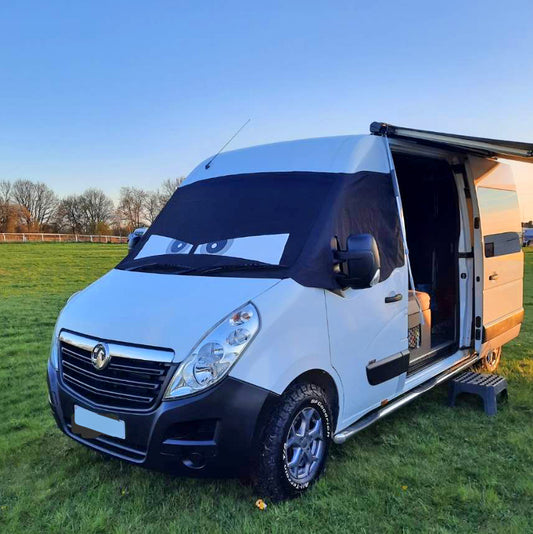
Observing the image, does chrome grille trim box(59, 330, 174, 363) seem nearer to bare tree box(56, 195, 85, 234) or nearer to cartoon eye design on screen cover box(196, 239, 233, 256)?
cartoon eye design on screen cover box(196, 239, 233, 256)

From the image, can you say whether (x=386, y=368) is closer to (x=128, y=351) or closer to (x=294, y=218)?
(x=294, y=218)

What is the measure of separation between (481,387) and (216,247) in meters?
2.85

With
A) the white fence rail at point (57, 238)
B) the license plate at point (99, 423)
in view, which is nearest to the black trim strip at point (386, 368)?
the license plate at point (99, 423)

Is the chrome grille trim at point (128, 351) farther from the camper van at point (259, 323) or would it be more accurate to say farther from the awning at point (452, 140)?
the awning at point (452, 140)

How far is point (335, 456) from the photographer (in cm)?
368

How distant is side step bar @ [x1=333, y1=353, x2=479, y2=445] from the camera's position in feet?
10.9

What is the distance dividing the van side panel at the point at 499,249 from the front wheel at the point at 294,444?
9.11 feet

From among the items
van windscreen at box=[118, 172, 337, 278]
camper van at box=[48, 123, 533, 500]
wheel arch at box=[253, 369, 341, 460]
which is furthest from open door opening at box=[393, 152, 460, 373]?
van windscreen at box=[118, 172, 337, 278]

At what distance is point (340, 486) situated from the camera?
321cm

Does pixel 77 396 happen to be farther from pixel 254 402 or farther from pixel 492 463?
pixel 492 463

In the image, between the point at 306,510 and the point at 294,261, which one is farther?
the point at 294,261

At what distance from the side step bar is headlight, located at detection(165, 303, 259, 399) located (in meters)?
1.04

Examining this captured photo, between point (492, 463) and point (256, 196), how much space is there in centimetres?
258

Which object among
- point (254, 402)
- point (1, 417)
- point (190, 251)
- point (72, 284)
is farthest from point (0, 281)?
point (254, 402)
